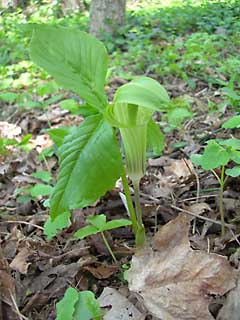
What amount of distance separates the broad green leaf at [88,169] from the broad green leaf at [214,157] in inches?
11.0

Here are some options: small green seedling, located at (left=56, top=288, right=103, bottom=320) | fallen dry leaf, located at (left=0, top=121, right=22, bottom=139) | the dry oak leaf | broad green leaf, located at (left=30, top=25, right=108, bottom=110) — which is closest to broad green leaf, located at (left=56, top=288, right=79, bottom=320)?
small green seedling, located at (left=56, top=288, right=103, bottom=320)

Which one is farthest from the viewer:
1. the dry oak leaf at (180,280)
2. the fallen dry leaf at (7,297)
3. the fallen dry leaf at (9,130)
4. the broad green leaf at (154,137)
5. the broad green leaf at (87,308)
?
the fallen dry leaf at (9,130)

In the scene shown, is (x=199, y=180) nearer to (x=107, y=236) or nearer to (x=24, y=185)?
(x=107, y=236)

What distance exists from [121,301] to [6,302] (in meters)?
0.31

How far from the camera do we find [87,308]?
1.18 meters

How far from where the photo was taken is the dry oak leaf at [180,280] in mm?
1047

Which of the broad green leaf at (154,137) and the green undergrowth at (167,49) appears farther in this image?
the green undergrowth at (167,49)

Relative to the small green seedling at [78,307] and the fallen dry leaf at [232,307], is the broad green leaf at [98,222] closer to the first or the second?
the small green seedling at [78,307]

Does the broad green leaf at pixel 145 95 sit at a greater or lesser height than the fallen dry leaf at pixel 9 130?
greater

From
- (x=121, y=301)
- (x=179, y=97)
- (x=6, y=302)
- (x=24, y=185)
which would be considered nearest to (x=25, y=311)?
(x=6, y=302)

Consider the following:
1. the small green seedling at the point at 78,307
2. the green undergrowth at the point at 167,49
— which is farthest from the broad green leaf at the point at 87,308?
the green undergrowth at the point at 167,49

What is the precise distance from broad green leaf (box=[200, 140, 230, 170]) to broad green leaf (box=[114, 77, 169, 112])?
0.31m

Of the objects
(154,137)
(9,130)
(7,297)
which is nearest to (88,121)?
(154,137)

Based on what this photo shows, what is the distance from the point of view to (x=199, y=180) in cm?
181
